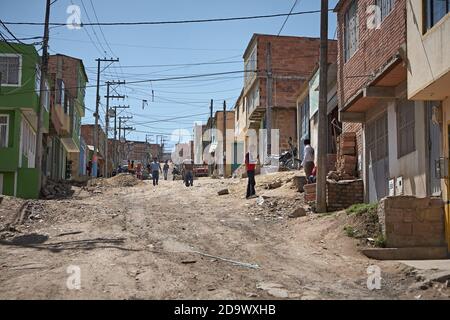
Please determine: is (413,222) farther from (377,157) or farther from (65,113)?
(65,113)

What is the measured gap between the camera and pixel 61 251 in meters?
11.8

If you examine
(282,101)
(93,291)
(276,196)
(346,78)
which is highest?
(282,101)

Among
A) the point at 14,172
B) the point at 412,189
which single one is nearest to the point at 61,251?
the point at 412,189

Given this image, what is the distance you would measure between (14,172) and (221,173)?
28.1m

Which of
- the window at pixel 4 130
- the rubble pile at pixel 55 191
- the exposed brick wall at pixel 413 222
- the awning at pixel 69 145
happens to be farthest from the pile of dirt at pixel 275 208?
the awning at pixel 69 145

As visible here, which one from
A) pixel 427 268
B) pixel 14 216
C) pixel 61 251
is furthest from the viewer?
pixel 14 216

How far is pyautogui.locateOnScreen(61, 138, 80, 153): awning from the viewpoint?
Result: 4543 centimetres

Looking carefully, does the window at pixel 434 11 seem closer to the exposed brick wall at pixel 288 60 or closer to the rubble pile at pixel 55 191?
the rubble pile at pixel 55 191

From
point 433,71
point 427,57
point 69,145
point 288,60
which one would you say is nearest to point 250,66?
point 288,60

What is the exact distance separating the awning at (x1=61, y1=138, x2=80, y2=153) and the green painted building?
16402 millimetres

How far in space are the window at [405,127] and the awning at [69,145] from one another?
Result: 114 ft

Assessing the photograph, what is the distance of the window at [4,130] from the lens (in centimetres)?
2755

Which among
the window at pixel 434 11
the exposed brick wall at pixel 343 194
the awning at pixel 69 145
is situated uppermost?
the awning at pixel 69 145

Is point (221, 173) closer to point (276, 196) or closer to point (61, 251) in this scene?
point (276, 196)
